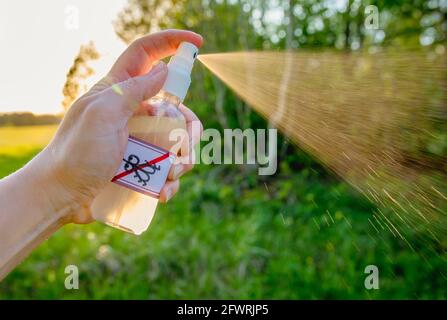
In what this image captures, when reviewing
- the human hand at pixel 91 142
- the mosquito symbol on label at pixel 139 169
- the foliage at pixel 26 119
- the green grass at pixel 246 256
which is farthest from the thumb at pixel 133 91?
the foliage at pixel 26 119

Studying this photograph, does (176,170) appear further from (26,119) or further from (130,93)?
(26,119)

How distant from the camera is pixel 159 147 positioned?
4.17 feet

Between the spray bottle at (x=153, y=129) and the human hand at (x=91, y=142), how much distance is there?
3 centimetres

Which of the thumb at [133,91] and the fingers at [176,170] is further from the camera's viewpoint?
the fingers at [176,170]

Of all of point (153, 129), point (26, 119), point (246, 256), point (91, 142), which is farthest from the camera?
point (26, 119)

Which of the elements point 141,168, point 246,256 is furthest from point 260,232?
point 141,168

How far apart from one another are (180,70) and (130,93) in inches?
5.1

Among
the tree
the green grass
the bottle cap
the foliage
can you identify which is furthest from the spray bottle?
the foliage

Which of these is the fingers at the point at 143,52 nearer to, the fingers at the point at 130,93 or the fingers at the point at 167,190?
the fingers at the point at 130,93

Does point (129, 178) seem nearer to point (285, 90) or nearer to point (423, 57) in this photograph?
point (285, 90)

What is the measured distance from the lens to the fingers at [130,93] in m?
1.21

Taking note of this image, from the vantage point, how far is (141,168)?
49.4 inches

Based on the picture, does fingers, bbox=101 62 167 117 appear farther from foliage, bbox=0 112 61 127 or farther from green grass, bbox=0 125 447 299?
foliage, bbox=0 112 61 127
